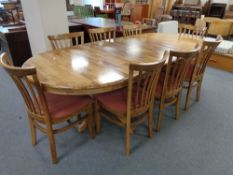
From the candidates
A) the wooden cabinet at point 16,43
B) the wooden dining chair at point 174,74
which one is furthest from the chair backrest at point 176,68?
the wooden cabinet at point 16,43

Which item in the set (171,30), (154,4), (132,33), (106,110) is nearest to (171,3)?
(154,4)

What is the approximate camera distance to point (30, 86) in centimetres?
123

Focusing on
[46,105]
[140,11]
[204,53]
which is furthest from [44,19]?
[140,11]

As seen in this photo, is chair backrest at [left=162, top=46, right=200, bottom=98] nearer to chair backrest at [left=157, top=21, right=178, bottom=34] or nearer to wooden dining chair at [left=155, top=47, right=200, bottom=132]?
wooden dining chair at [left=155, top=47, right=200, bottom=132]

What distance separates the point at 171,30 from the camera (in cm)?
397

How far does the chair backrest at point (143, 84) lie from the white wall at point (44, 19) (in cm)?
159

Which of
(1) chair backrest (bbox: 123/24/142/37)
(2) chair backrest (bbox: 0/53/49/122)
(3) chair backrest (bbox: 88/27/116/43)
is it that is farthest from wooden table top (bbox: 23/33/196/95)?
(1) chair backrest (bbox: 123/24/142/37)

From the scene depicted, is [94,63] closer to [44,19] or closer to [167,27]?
[44,19]

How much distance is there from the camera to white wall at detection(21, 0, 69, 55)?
225cm

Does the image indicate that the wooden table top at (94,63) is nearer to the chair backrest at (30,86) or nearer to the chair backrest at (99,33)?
the chair backrest at (30,86)

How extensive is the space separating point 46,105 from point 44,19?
4.90 feet

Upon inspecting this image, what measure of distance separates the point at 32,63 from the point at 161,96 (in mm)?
1308

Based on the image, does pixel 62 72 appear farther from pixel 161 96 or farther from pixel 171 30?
pixel 171 30

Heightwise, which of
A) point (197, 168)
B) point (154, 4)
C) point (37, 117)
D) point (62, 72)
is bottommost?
point (197, 168)
